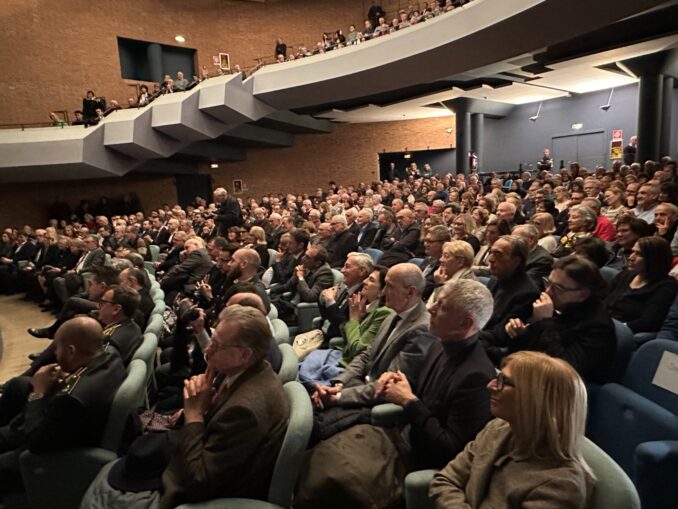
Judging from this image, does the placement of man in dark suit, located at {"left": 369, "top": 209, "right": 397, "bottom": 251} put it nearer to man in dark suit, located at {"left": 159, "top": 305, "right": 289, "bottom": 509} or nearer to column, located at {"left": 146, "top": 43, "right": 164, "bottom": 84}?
man in dark suit, located at {"left": 159, "top": 305, "right": 289, "bottom": 509}

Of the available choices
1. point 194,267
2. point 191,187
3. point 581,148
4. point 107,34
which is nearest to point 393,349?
point 194,267

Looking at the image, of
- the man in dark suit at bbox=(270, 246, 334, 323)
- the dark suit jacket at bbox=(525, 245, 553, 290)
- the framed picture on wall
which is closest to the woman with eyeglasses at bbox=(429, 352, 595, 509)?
the dark suit jacket at bbox=(525, 245, 553, 290)

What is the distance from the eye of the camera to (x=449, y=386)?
166 centimetres

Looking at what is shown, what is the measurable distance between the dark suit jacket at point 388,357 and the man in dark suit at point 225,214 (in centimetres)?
427

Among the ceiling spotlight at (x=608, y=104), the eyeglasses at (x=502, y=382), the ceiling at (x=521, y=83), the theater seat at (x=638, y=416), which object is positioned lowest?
the theater seat at (x=638, y=416)

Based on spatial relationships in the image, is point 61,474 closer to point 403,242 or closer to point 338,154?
point 403,242

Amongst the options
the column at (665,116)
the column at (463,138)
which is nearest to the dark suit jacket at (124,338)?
the column at (665,116)

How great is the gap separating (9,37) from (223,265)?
13373 mm

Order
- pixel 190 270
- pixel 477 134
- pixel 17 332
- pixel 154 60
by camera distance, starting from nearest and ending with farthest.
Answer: pixel 190 270
pixel 17 332
pixel 477 134
pixel 154 60

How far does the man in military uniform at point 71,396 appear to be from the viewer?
1752 millimetres

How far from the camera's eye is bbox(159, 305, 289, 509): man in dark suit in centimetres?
143

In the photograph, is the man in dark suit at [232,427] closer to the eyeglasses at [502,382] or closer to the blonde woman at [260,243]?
the eyeglasses at [502,382]

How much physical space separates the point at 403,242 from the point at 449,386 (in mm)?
3681

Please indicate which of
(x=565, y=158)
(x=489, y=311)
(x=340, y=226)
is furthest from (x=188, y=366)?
(x=565, y=158)
